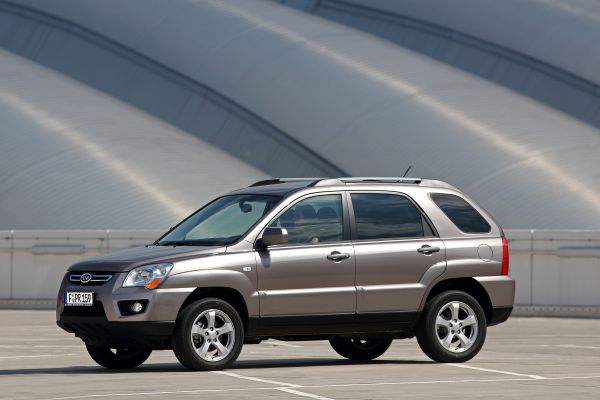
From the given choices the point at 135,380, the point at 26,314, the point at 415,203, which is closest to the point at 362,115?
the point at 26,314

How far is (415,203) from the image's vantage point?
14852 millimetres

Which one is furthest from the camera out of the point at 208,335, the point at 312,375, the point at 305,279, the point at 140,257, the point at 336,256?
the point at 336,256

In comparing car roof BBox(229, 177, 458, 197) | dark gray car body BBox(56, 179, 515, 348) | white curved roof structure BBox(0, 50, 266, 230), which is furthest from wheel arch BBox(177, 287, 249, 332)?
white curved roof structure BBox(0, 50, 266, 230)

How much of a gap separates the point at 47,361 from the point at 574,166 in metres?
18.8

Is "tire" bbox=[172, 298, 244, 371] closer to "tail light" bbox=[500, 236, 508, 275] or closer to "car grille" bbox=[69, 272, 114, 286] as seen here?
"car grille" bbox=[69, 272, 114, 286]

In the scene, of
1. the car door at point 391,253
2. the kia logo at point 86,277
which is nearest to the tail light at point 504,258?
the car door at point 391,253

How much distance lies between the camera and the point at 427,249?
1459 centimetres

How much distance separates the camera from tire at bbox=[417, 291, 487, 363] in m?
14.5

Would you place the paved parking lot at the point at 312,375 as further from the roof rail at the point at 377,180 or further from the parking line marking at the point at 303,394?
the roof rail at the point at 377,180

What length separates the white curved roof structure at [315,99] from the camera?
3148 cm

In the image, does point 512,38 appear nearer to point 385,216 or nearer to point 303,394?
point 385,216

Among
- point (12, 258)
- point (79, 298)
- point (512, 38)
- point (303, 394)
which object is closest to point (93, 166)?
point (12, 258)

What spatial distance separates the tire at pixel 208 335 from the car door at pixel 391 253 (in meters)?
1.38

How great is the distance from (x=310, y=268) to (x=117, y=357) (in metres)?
2.11
